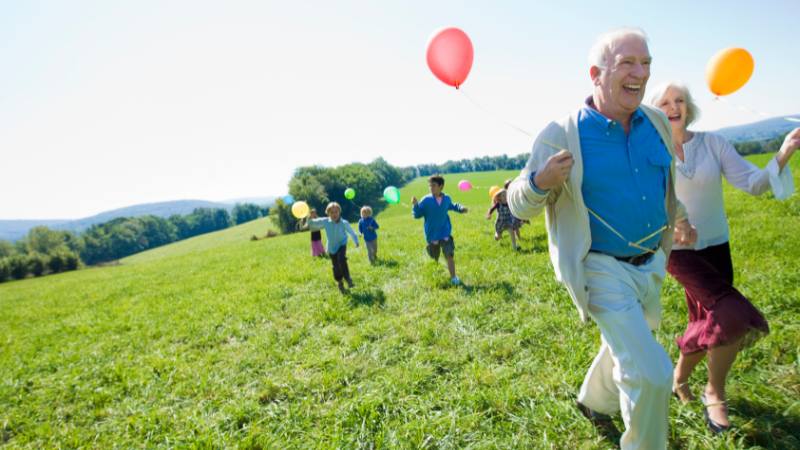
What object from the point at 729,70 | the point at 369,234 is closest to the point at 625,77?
the point at 729,70

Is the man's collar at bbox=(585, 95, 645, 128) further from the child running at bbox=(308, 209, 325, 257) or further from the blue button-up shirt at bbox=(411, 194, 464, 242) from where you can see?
the child running at bbox=(308, 209, 325, 257)

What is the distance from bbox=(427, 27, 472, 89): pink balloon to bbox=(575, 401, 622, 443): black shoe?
3844mm

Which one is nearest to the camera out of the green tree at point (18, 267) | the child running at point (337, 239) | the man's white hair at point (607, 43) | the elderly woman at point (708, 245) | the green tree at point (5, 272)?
the man's white hair at point (607, 43)

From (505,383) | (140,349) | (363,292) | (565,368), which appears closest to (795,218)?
(565,368)

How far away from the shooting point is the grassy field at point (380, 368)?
316 centimetres

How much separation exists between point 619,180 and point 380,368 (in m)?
3.34

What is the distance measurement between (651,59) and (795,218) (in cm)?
935

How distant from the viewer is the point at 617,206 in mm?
2248

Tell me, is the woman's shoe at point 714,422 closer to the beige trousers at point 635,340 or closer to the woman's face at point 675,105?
the beige trousers at point 635,340

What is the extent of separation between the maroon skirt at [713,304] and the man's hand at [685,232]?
Answer: 241mm

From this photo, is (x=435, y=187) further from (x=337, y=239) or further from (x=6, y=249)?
(x=6, y=249)

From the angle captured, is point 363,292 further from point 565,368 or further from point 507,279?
point 565,368

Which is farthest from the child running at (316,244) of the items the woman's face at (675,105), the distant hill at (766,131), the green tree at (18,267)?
the green tree at (18,267)

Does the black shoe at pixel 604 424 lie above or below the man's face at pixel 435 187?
below
